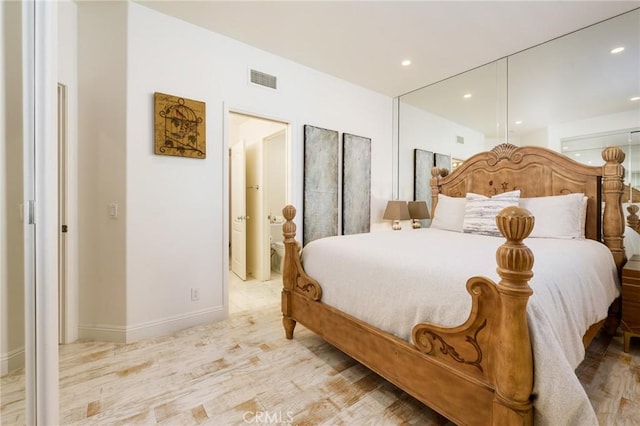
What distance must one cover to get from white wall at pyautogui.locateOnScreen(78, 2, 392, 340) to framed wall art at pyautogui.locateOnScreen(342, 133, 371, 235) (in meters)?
1.52

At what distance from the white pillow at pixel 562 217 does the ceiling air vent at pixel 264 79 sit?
2.88m

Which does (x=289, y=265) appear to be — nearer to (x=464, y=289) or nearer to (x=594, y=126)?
(x=464, y=289)

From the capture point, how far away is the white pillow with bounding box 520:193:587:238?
7.70ft

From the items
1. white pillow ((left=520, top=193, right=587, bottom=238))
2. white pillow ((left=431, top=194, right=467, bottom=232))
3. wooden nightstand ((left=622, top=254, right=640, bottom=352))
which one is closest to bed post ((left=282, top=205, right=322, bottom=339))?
white pillow ((left=431, top=194, right=467, bottom=232))

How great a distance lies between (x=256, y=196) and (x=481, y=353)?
3582 millimetres

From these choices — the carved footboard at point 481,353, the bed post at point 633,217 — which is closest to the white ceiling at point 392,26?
the bed post at point 633,217

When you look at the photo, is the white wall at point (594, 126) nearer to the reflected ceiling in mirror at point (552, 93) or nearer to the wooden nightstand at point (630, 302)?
the reflected ceiling in mirror at point (552, 93)

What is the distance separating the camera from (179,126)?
249cm

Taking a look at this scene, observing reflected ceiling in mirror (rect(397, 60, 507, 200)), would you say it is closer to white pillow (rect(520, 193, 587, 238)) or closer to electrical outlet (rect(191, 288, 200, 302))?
white pillow (rect(520, 193, 587, 238))

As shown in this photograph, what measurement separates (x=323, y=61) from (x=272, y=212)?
2534 millimetres

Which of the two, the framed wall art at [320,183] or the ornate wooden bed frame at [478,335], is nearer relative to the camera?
the ornate wooden bed frame at [478,335]

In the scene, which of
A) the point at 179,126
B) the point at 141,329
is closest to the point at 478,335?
the point at 141,329

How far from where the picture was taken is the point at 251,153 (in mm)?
4445

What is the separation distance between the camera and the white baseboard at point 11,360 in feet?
3.40
